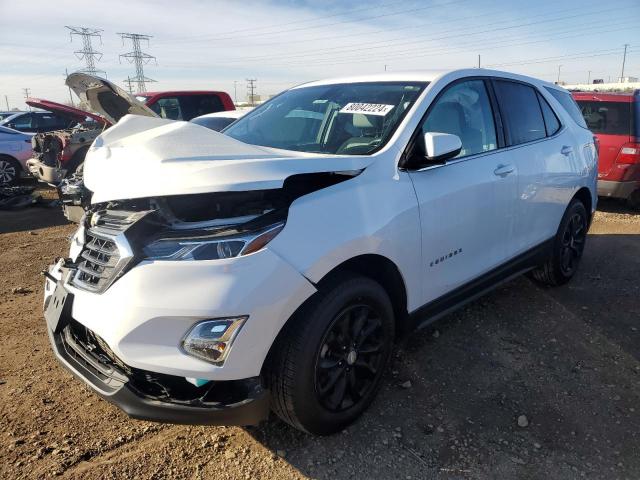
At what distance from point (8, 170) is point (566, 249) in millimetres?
10186

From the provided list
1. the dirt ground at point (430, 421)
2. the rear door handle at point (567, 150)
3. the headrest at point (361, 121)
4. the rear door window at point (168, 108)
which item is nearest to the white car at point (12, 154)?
the rear door window at point (168, 108)

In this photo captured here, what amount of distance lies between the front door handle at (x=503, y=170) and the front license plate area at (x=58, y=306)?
2595mm

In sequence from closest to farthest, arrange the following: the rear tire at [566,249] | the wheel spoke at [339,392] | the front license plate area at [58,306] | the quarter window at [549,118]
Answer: the front license plate area at [58,306] < the wheel spoke at [339,392] < the quarter window at [549,118] < the rear tire at [566,249]

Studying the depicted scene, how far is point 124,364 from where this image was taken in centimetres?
218

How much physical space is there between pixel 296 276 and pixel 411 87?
161 centimetres

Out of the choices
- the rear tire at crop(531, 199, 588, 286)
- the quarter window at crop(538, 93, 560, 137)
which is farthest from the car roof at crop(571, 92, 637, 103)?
the quarter window at crop(538, 93, 560, 137)

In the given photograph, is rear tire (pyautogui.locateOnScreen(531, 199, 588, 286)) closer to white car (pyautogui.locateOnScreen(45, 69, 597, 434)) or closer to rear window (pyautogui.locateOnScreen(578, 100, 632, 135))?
white car (pyautogui.locateOnScreen(45, 69, 597, 434))

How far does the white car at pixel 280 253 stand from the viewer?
205 centimetres

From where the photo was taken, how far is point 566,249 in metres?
4.60

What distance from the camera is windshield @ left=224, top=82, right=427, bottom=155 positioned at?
9.65 feet

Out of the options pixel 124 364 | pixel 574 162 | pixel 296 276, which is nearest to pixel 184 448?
pixel 124 364

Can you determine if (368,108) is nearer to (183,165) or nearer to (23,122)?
(183,165)

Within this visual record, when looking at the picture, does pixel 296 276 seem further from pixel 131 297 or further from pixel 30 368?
pixel 30 368

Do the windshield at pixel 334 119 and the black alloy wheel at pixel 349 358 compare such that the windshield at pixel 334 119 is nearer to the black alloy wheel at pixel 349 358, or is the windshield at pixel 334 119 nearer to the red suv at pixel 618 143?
the black alloy wheel at pixel 349 358
